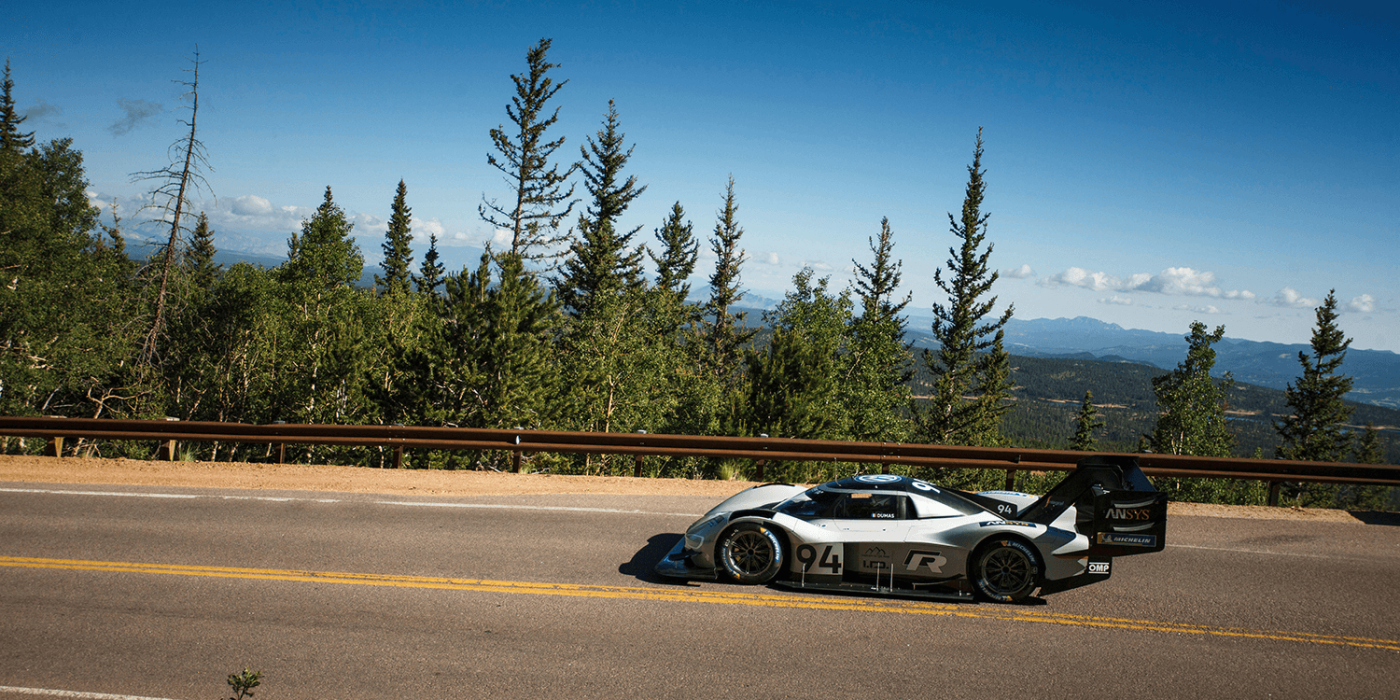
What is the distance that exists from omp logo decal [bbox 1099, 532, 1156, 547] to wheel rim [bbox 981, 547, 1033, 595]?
0.82 meters

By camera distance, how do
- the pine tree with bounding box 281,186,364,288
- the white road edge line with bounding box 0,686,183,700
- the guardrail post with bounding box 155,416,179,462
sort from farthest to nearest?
the pine tree with bounding box 281,186,364,288 < the guardrail post with bounding box 155,416,179,462 < the white road edge line with bounding box 0,686,183,700

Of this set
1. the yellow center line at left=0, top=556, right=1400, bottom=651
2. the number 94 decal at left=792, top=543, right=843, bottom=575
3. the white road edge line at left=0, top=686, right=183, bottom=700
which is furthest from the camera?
the number 94 decal at left=792, top=543, right=843, bottom=575

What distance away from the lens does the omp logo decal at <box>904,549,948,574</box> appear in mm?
7340

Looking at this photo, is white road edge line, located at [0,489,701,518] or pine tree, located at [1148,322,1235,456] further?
pine tree, located at [1148,322,1235,456]

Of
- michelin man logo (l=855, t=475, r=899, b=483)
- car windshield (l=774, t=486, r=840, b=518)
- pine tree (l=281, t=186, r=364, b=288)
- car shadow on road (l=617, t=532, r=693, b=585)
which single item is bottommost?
car shadow on road (l=617, t=532, r=693, b=585)

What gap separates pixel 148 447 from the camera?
90.0 feet

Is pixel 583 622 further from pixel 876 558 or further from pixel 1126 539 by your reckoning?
pixel 1126 539

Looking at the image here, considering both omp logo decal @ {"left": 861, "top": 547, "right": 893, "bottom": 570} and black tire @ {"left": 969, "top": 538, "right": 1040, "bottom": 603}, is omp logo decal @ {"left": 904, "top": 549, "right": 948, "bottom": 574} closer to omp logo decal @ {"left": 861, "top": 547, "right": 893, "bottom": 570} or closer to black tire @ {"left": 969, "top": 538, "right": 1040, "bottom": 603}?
A: omp logo decal @ {"left": 861, "top": 547, "right": 893, "bottom": 570}

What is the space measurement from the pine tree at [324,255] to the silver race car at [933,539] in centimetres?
3727

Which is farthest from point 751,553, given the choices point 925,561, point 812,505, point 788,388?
point 788,388

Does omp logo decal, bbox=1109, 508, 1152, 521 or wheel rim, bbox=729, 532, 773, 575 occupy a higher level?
omp logo decal, bbox=1109, 508, 1152, 521

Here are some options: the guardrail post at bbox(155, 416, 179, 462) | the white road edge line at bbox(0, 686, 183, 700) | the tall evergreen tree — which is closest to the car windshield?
the white road edge line at bbox(0, 686, 183, 700)

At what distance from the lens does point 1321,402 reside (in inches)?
1756

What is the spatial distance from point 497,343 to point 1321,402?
52.0 m
